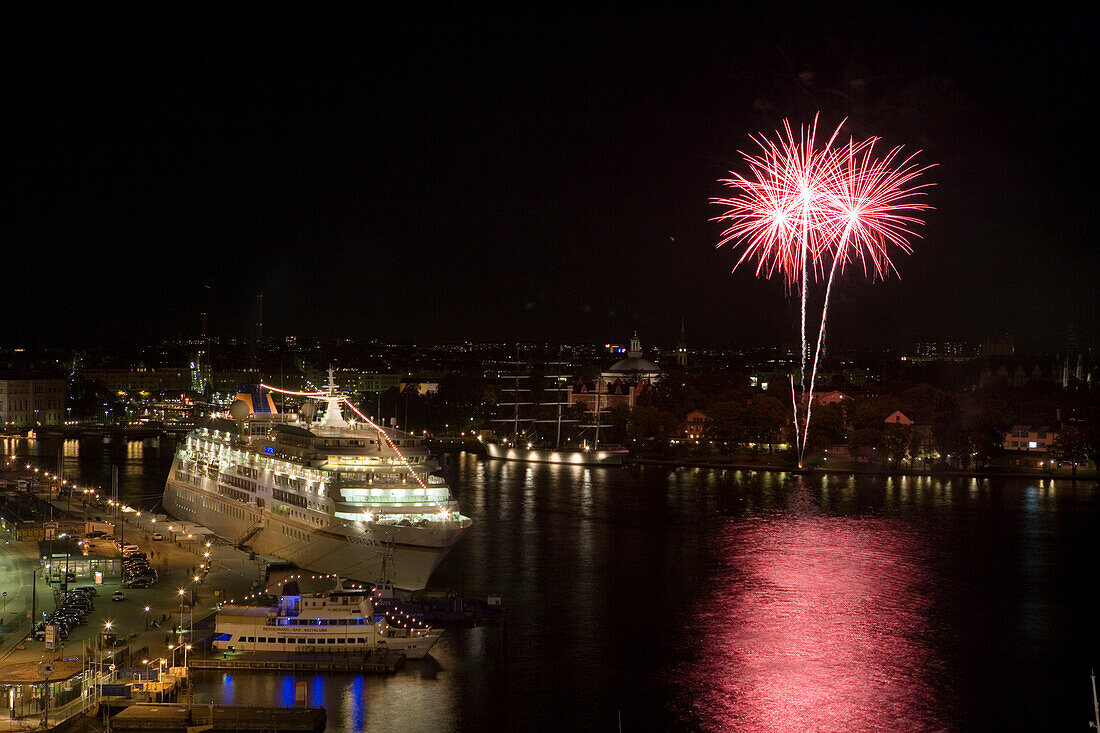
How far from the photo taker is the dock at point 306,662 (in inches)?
376

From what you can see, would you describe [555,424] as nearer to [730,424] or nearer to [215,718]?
[730,424]

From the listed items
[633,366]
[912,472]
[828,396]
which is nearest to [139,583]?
[912,472]

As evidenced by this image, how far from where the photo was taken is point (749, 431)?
31.0 metres

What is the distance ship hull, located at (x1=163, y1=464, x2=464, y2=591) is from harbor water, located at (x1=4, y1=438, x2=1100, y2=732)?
58cm

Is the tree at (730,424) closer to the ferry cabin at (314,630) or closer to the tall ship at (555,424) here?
the tall ship at (555,424)

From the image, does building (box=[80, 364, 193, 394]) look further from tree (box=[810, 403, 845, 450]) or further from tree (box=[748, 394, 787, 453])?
tree (box=[810, 403, 845, 450])

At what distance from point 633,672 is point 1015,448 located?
23.6 metres

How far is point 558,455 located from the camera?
3061cm

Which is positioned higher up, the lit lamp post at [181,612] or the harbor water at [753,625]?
the lit lamp post at [181,612]

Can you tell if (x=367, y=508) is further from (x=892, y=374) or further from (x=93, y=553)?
(x=892, y=374)

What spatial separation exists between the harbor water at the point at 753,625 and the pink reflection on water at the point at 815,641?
0.03 metres

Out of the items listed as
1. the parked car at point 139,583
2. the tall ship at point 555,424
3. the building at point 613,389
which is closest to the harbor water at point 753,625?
the parked car at point 139,583

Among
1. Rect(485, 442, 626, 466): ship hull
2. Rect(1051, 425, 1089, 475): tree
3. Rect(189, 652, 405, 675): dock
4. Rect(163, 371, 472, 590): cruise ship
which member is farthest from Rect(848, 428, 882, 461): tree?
Rect(189, 652, 405, 675): dock

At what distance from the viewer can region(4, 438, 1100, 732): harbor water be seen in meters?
9.04
